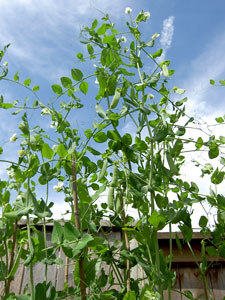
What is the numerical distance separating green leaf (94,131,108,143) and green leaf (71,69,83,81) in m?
0.22

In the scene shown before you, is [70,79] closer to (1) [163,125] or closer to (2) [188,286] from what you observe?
(1) [163,125]

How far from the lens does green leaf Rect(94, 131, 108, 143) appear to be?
102 cm

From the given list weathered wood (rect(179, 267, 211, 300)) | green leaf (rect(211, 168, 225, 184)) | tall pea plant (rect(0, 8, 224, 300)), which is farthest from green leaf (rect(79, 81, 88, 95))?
weathered wood (rect(179, 267, 211, 300))

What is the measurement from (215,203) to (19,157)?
2.38 feet

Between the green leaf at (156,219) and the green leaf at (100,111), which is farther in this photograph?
the green leaf at (100,111)

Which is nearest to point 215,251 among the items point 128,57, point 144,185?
point 144,185

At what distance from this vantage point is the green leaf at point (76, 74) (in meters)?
1.08

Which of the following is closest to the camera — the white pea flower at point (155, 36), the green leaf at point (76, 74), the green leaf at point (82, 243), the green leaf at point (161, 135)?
the green leaf at point (82, 243)

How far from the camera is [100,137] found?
103cm

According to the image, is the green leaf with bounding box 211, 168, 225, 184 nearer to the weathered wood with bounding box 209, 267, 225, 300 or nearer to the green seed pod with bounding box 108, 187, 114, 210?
the green seed pod with bounding box 108, 187, 114, 210

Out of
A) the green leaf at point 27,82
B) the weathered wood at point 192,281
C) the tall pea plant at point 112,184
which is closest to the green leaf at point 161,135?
the tall pea plant at point 112,184

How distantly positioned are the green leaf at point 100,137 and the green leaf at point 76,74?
0.22 meters

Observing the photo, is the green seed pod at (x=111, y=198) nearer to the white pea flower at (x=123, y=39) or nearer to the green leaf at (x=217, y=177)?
the green leaf at (x=217, y=177)

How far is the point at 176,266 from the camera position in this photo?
6.89ft
